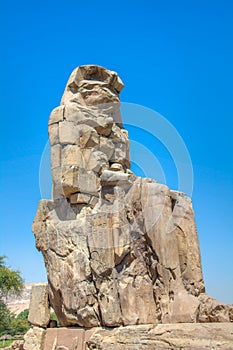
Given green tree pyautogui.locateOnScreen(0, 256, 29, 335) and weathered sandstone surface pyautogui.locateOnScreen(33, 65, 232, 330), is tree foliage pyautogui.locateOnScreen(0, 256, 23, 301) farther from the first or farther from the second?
weathered sandstone surface pyautogui.locateOnScreen(33, 65, 232, 330)

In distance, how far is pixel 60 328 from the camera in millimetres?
7645

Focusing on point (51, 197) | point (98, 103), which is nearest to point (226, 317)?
point (51, 197)

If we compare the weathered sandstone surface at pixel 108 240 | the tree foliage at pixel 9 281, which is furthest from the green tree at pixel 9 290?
the weathered sandstone surface at pixel 108 240

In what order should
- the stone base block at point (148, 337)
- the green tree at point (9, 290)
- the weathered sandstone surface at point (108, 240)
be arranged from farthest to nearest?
the green tree at point (9, 290) → the weathered sandstone surface at point (108, 240) → the stone base block at point (148, 337)

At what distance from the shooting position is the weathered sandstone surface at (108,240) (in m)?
6.77

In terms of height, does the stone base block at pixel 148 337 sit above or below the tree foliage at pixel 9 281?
below

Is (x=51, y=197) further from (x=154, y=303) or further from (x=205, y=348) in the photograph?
(x=205, y=348)

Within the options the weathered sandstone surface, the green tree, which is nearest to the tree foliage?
the green tree

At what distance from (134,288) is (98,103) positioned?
161 inches

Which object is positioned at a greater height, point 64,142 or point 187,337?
point 64,142

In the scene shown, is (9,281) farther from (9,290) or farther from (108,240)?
(108,240)

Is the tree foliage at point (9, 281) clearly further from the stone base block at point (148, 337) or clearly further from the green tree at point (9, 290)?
the stone base block at point (148, 337)

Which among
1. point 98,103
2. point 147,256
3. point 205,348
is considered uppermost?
point 98,103

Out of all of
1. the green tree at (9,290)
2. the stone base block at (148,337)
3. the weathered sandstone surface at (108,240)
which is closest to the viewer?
the stone base block at (148,337)
